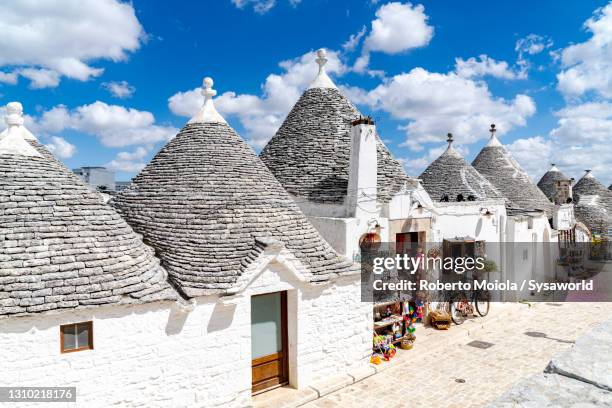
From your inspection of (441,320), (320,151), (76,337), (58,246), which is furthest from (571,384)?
(320,151)

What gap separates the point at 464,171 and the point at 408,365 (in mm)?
10170

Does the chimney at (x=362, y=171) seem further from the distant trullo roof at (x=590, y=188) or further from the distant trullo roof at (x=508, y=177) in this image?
the distant trullo roof at (x=590, y=188)

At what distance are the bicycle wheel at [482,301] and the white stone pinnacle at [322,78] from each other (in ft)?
29.5

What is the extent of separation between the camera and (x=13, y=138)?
7648 mm

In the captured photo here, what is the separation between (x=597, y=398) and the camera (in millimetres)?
1680

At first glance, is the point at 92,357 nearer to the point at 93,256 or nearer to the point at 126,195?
the point at 93,256

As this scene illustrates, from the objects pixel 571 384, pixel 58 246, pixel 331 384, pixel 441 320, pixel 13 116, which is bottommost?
pixel 331 384

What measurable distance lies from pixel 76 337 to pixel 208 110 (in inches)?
262

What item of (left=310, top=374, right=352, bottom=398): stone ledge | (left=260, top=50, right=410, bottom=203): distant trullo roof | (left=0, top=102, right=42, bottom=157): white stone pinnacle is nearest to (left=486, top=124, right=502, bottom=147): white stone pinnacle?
(left=260, top=50, right=410, bottom=203): distant trullo roof

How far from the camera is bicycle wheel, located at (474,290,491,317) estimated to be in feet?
45.1

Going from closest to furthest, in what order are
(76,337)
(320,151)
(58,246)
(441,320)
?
(76,337)
(58,246)
(441,320)
(320,151)

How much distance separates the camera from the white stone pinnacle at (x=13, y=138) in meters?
7.46

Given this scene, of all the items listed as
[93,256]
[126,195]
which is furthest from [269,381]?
[126,195]

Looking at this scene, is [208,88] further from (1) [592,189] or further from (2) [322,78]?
(1) [592,189]
